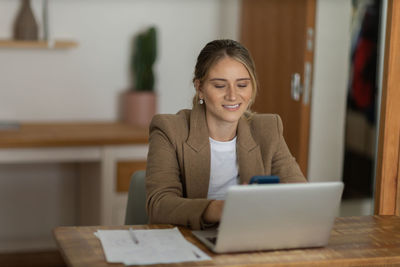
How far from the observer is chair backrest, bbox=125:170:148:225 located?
2.22 meters

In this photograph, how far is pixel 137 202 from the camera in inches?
87.9

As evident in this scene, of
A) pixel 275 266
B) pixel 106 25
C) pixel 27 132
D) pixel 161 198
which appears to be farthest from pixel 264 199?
pixel 106 25

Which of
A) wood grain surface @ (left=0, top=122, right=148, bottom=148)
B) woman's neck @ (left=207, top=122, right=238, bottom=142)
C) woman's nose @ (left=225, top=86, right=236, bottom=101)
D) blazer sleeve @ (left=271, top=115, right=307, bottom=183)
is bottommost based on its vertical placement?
wood grain surface @ (left=0, top=122, right=148, bottom=148)

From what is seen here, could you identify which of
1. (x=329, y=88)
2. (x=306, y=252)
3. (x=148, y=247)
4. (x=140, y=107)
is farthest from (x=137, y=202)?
(x=140, y=107)

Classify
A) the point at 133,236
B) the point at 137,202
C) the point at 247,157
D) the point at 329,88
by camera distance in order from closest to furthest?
the point at 133,236
the point at 247,157
the point at 137,202
the point at 329,88

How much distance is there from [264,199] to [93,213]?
2285mm

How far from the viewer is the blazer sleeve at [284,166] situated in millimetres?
2104

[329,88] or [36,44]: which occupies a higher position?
[36,44]

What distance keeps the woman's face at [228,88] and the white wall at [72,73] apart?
1.73 m

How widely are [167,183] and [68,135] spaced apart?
5.01 feet

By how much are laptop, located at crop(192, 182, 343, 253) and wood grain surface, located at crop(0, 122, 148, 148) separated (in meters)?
1.78

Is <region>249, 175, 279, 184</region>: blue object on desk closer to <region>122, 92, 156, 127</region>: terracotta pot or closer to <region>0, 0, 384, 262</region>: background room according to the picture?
<region>122, 92, 156, 127</region>: terracotta pot

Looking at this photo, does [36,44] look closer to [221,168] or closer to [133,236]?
[221,168]

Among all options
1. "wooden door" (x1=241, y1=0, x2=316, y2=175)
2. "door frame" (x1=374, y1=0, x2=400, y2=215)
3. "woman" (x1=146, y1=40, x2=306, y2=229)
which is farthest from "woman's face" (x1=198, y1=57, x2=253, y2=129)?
"wooden door" (x1=241, y1=0, x2=316, y2=175)
